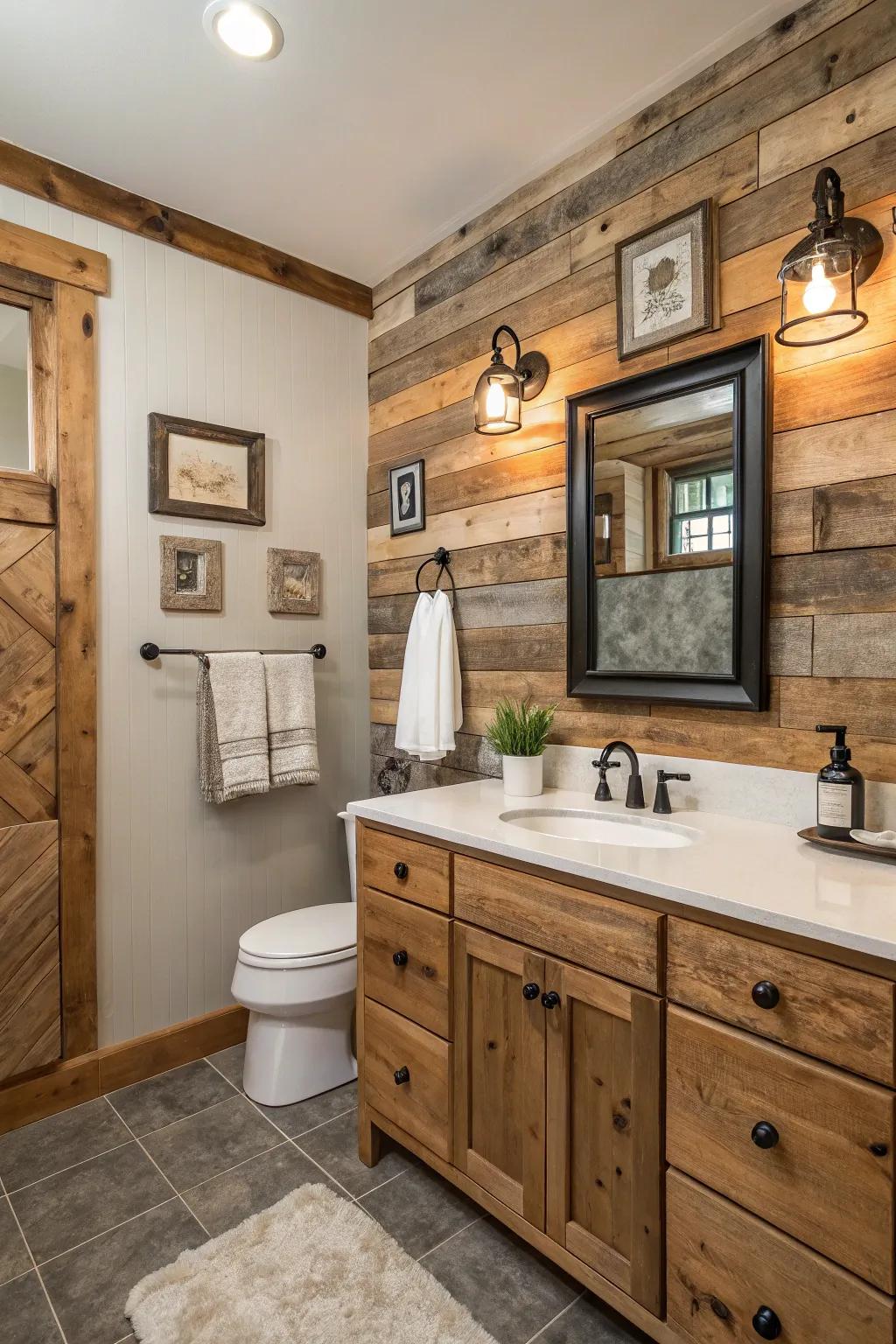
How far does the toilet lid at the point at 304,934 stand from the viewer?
2.12m

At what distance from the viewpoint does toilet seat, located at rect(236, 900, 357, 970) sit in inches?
82.6

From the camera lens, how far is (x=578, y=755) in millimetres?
2033

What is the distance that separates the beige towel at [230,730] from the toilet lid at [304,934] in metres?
0.40

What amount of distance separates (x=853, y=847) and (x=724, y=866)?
0.78ft

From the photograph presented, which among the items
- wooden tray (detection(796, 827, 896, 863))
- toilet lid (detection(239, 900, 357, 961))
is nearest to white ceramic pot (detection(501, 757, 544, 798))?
toilet lid (detection(239, 900, 357, 961))

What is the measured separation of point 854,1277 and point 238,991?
161 centimetres

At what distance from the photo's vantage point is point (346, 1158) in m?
1.90

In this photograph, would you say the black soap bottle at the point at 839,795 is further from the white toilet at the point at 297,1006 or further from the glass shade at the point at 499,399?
the white toilet at the point at 297,1006

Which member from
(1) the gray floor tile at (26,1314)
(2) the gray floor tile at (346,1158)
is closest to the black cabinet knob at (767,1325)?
(2) the gray floor tile at (346,1158)

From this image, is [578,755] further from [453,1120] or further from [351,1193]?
[351,1193]

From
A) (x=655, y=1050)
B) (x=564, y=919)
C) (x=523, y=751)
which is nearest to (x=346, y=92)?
(x=523, y=751)

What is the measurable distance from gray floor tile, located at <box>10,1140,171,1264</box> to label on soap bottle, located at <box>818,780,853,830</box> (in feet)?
5.56

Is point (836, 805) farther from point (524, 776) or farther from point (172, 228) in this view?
point (172, 228)

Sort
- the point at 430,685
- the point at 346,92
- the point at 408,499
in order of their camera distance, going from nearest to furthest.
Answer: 1. the point at 346,92
2. the point at 430,685
3. the point at 408,499
